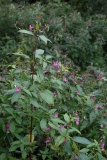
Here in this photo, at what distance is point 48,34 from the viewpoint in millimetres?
5648

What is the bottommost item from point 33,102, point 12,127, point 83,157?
point 83,157

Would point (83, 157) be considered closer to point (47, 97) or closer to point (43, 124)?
point (43, 124)

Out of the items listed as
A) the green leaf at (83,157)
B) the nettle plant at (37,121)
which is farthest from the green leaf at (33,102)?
the green leaf at (83,157)

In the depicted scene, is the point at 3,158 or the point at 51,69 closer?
the point at 3,158

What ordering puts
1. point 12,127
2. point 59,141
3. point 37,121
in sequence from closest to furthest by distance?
point 59,141, point 12,127, point 37,121

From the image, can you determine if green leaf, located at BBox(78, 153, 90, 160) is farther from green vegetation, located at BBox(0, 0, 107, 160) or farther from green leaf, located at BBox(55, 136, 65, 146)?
green leaf, located at BBox(55, 136, 65, 146)

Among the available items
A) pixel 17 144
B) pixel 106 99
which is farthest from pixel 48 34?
pixel 17 144

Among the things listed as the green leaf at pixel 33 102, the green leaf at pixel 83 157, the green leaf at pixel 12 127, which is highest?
the green leaf at pixel 33 102

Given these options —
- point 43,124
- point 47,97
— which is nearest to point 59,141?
point 43,124

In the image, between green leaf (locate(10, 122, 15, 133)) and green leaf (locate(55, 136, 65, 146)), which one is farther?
green leaf (locate(10, 122, 15, 133))

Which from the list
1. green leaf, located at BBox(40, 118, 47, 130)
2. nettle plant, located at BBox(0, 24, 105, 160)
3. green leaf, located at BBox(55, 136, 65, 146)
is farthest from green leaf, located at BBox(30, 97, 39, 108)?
green leaf, located at BBox(55, 136, 65, 146)

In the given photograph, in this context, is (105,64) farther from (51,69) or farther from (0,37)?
(51,69)

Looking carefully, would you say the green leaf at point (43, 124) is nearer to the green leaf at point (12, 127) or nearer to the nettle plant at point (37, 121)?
the nettle plant at point (37, 121)

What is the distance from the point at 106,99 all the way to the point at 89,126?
0.37 meters
